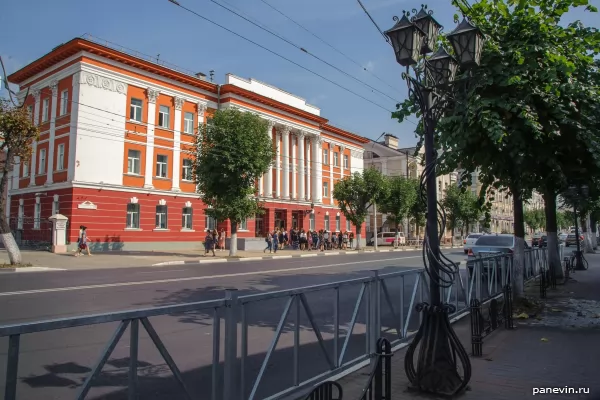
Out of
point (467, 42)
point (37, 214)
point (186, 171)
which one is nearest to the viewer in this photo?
point (467, 42)

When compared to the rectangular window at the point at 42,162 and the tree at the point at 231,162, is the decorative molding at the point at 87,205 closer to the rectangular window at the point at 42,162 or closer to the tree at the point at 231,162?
the rectangular window at the point at 42,162

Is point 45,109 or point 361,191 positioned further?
point 361,191

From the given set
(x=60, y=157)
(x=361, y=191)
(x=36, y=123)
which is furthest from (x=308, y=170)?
(x=36, y=123)

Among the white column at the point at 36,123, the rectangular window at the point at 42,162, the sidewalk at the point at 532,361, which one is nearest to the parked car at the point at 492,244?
the sidewalk at the point at 532,361

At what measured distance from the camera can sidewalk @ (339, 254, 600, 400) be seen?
4.86 m

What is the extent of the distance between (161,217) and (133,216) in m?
2.20

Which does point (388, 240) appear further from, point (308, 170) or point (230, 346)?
point (230, 346)

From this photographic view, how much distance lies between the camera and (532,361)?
6.03 meters

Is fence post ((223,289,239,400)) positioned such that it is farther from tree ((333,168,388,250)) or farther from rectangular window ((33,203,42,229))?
tree ((333,168,388,250))

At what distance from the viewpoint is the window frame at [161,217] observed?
31844 mm

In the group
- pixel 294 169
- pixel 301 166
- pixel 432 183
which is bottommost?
pixel 432 183

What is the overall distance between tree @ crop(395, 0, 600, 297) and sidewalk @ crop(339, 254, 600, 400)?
2.70m

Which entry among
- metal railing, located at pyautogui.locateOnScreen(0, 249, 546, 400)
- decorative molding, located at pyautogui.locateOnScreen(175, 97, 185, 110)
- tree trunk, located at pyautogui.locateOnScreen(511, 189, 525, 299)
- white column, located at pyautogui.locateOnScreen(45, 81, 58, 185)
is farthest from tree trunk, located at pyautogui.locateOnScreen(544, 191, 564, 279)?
white column, located at pyautogui.locateOnScreen(45, 81, 58, 185)

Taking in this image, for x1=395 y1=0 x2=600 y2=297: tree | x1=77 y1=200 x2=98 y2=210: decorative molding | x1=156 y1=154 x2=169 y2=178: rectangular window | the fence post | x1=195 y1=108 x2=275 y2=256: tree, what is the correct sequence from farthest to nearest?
x1=156 y1=154 x2=169 y2=178: rectangular window < x1=77 y1=200 x2=98 y2=210: decorative molding < x1=195 y1=108 x2=275 y2=256: tree < x1=395 y1=0 x2=600 y2=297: tree < the fence post
